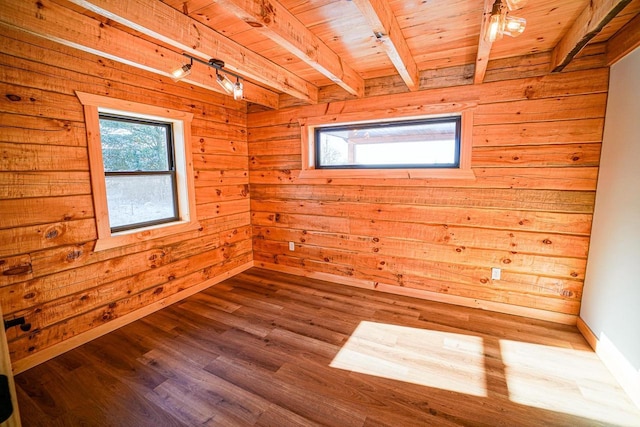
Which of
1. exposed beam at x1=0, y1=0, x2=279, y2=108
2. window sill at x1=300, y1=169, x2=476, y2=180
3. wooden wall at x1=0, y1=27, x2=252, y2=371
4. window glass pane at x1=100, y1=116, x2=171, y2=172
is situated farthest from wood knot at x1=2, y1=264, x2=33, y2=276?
window sill at x1=300, y1=169, x2=476, y2=180

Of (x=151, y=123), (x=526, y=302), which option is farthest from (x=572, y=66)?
(x=151, y=123)

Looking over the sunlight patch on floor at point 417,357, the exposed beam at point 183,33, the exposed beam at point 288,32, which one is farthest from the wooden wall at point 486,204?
the exposed beam at point 183,33

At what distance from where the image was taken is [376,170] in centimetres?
314

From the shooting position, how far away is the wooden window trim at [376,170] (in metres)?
2.69

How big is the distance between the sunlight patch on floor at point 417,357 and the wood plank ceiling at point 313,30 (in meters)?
2.14

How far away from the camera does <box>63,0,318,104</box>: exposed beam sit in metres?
1.52

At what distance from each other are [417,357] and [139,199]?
2.81 metres

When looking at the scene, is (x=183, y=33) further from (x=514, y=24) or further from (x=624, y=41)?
(x=624, y=41)

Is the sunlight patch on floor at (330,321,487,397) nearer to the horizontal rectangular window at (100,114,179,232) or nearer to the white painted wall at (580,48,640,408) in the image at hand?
the white painted wall at (580,48,640,408)

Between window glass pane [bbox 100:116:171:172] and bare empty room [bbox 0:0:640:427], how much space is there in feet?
0.07

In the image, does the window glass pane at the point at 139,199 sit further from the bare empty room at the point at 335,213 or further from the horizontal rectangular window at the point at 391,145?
the horizontal rectangular window at the point at 391,145

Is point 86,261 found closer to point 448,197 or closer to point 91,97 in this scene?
point 91,97

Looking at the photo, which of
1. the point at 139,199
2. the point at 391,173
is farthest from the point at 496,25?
the point at 139,199

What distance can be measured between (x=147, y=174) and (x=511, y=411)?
133 inches
